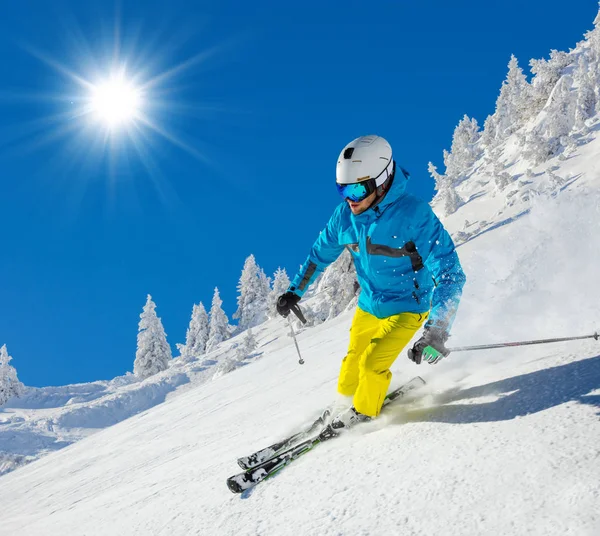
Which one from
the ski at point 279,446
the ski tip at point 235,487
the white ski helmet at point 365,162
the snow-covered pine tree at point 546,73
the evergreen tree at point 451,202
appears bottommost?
the ski tip at point 235,487

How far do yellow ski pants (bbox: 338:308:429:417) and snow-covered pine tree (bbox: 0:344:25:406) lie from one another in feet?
179

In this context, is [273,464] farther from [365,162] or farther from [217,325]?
[217,325]

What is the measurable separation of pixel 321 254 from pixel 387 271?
1145 millimetres

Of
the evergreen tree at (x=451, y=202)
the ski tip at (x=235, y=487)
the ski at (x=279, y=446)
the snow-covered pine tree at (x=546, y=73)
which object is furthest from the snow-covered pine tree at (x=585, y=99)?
the ski tip at (x=235, y=487)

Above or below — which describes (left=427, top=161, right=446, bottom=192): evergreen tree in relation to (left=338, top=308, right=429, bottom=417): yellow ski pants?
above

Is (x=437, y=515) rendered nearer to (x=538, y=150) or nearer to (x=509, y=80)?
(x=538, y=150)

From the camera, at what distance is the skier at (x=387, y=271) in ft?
13.5

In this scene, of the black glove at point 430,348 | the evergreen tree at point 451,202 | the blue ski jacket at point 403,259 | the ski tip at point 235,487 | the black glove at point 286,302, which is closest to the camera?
the ski tip at point 235,487

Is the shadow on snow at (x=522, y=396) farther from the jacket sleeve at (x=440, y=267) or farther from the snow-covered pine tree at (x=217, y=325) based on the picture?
the snow-covered pine tree at (x=217, y=325)

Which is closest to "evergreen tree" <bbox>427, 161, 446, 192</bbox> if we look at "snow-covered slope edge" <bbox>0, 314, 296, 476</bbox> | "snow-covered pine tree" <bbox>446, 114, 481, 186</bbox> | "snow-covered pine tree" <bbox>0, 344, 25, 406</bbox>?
"snow-covered pine tree" <bbox>446, 114, 481, 186</bbox>

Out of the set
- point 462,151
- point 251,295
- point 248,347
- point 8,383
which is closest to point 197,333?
point 251,295

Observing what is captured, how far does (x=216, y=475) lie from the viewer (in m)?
4.16

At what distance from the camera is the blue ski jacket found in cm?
424

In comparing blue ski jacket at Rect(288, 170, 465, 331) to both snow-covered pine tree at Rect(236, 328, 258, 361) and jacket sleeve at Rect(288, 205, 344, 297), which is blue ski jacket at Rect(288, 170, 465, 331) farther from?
snow-covered pine tree at Rect(236, 328, 258, 361)
